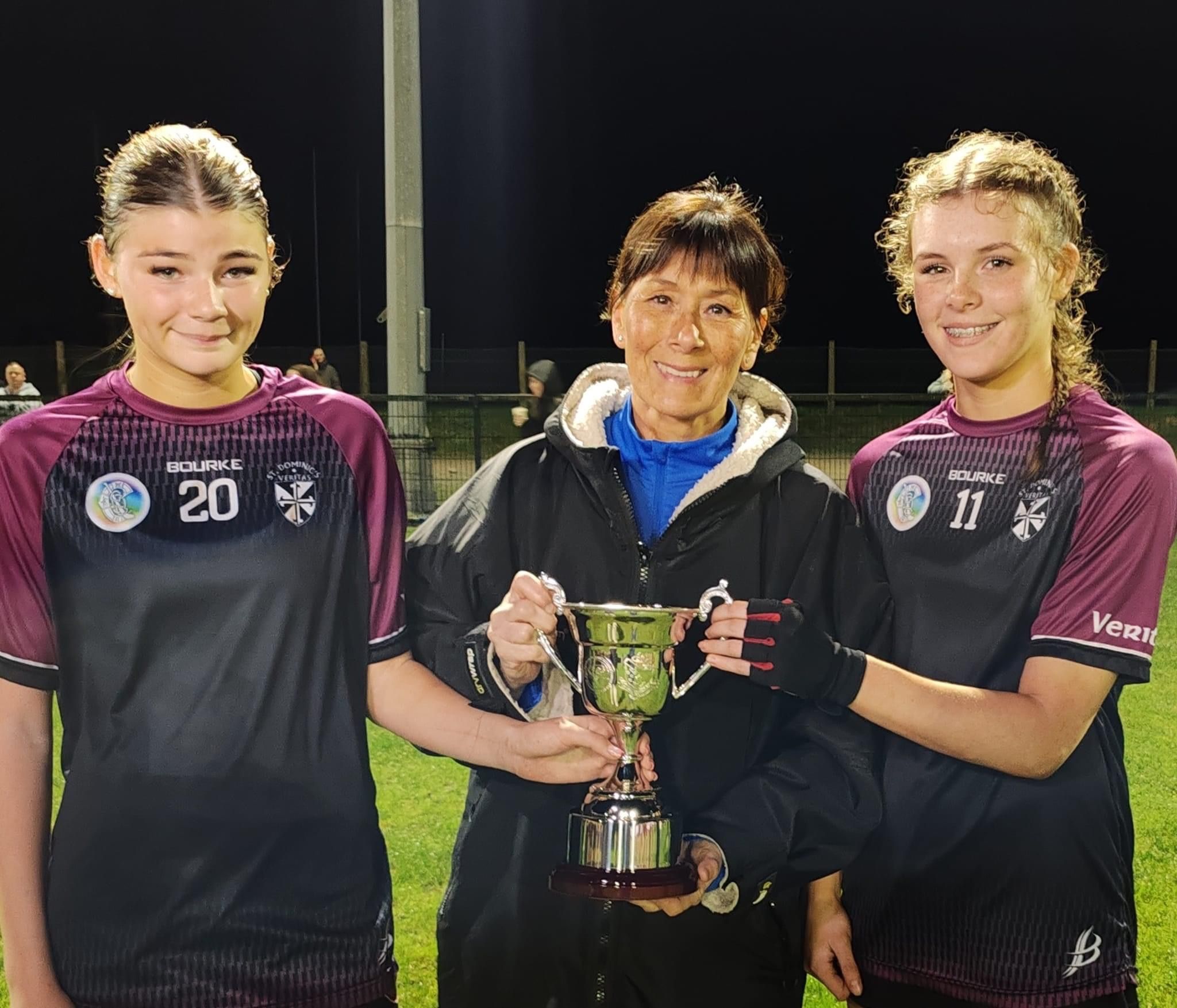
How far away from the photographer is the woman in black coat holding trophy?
71.3 inches

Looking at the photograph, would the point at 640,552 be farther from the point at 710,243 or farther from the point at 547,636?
the point at 710,243

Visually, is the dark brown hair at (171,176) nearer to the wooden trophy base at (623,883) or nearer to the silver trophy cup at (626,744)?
the silver trophy cup at (626,744)

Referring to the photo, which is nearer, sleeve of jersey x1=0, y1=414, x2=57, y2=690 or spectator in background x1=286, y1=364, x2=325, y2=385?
sleeve of jersey x1=0, y1=414, x2=57, y2=690

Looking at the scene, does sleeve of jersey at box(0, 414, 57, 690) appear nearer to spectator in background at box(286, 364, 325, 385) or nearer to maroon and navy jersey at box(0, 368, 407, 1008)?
maroon and navy jersey at box(0, 368, 407, 1008)

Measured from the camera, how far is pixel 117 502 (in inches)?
66.1

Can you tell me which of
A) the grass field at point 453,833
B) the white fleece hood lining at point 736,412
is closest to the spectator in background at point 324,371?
the grass field at point 453,833

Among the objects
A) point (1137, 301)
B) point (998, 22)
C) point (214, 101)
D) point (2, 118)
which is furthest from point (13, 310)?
point (1137, 301)

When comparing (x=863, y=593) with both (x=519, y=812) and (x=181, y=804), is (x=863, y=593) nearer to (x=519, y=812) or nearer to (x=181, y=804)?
(x=519, y=812)

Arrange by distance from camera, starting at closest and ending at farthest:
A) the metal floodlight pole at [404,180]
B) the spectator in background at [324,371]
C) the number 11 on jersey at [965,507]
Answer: the number 11 on jersey at [965,507]
the metal floodlight pole at [404,180]
the spectator in background at [324,371]

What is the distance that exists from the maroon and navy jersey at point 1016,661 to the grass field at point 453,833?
96cm

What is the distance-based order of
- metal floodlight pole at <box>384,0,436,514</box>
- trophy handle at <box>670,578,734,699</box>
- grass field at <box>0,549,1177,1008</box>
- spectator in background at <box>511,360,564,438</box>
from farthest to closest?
spectator in background at <box>511,360,564,438</box>
metal floodlight pole at <box>384,0,436,514</box>
grass field at <box>0,549,1177,1008</box>
trophy handle at <box>670,578,734,699</box>

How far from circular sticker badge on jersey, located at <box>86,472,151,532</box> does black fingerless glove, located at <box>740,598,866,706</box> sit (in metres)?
0.84

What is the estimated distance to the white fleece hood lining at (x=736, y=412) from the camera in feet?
5.94

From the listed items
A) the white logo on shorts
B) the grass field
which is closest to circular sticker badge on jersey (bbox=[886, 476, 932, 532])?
the white logo on shorts
